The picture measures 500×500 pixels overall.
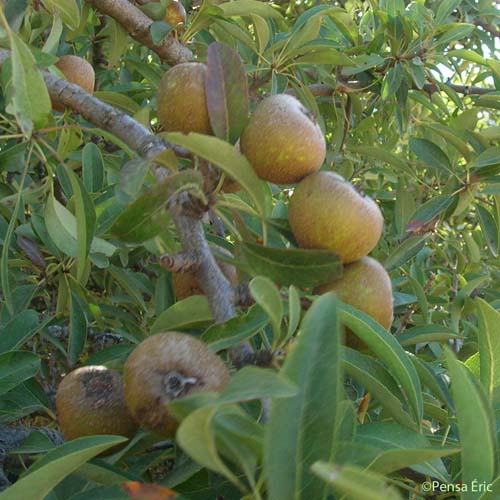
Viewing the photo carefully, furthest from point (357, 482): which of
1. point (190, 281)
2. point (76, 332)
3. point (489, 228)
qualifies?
point (489, 228)

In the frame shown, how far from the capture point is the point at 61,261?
1686 mm

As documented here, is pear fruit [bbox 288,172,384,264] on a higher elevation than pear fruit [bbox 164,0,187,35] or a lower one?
lower

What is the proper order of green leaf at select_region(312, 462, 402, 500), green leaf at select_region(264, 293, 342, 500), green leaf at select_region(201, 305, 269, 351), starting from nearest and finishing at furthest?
green leaf at select_region(312, 462, 402, 500)
green leaf at select_region(264, 293, 342, 500)
green leaf at select_region(201, 305, 269, 351)

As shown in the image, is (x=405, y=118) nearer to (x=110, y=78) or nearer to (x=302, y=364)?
(x=110, y=78)

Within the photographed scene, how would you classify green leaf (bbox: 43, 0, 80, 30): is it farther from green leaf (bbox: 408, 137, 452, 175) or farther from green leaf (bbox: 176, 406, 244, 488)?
green leaf (bbox: 176, 406, 244, 488)

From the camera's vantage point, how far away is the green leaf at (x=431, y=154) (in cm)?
201

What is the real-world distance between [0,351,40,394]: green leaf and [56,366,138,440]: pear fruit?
147 mm

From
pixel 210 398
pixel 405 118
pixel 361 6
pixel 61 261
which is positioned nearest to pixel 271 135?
pixel 210 398

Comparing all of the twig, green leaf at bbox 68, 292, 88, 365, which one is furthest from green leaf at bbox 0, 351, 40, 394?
the twig

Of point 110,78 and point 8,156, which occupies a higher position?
point 8,156

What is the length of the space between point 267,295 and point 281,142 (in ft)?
0.99

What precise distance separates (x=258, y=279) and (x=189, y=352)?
133 mm

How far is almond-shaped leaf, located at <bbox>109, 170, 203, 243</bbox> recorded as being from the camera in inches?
36.8

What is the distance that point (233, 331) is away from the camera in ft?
3.06
